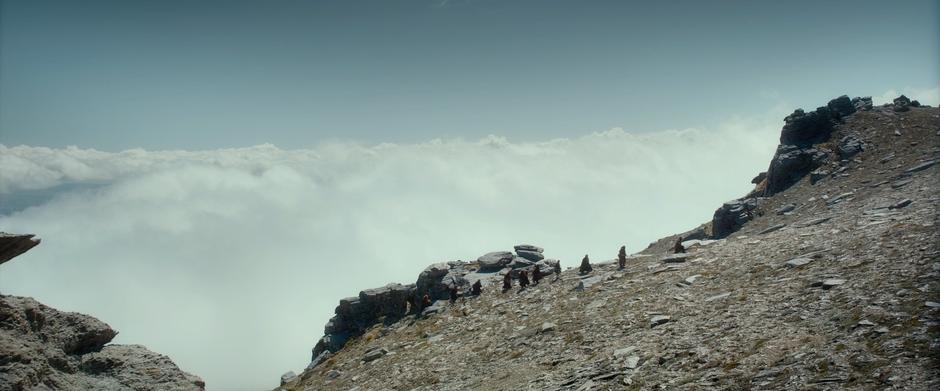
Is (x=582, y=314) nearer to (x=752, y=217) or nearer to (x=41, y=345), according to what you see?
(x=41, y=345)

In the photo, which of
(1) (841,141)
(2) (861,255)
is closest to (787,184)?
(1) (841,141)

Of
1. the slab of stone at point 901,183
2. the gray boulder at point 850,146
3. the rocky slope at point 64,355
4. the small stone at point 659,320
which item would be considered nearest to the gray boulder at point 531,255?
the small stone at point 659,320

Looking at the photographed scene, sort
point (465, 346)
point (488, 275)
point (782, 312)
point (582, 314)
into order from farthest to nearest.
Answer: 1. point (488, 275)
2. point (465, 346)
3. point (582, 314)
4. point (782, 312)

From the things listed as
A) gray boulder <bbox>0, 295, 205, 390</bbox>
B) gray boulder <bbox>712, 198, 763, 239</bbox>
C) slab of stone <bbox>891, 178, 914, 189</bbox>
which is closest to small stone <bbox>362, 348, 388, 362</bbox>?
gray boulder <bbox>0, 295, 205, 390</bbox>

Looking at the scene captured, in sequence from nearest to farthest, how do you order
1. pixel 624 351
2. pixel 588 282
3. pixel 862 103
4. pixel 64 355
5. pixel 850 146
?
pixel 64 355
pixel 624 351
pixel 588 282
pixel 850 146
pixel 862 103

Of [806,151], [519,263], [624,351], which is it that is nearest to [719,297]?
[624,351]

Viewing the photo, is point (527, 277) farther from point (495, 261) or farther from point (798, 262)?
point (798, 262)
